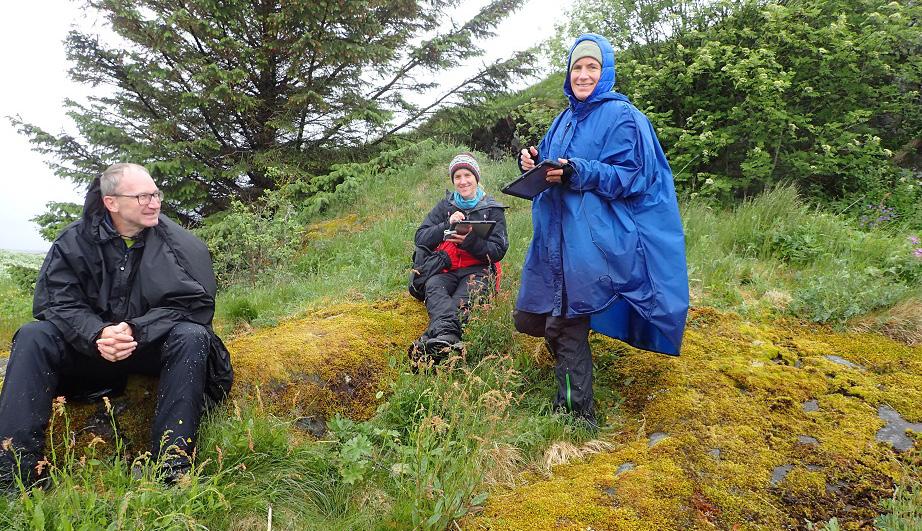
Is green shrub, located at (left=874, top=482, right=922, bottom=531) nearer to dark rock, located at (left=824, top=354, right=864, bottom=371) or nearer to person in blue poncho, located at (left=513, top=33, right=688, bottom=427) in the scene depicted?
person in blue poncho, located at (left=513, top=33, right=688, bottom=427)

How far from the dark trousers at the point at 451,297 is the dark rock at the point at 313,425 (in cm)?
88

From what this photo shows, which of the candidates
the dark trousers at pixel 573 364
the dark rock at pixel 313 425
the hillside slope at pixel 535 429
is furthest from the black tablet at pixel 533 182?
the dark rock at pixel 313 425

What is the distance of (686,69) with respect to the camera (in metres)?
7.60

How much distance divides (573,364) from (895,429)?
5.45 ft

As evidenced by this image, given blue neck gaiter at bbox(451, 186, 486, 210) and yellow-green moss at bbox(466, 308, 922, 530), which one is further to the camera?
blue neck gaiter at bbox(451, 186, 486, 210)

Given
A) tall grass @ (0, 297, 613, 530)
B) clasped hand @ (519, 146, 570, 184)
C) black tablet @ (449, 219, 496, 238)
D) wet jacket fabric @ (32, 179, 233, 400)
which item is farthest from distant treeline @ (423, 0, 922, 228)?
wet jacket fabric @ (32, 179, 233, 400)

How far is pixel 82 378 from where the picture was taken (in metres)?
2.89

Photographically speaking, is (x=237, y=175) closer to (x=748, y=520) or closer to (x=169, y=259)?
(x=169, y=259)

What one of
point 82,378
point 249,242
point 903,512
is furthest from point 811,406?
point 249,242

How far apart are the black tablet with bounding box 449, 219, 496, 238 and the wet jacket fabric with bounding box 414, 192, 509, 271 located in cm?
4

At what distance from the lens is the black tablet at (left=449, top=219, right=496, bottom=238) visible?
3932mm

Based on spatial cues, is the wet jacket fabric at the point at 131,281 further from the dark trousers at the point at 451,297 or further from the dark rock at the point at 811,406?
the dark rock at the point at 811,406

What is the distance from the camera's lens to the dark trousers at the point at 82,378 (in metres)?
2.43

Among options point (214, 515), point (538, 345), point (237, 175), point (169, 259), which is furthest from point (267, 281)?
point (214, 515)
